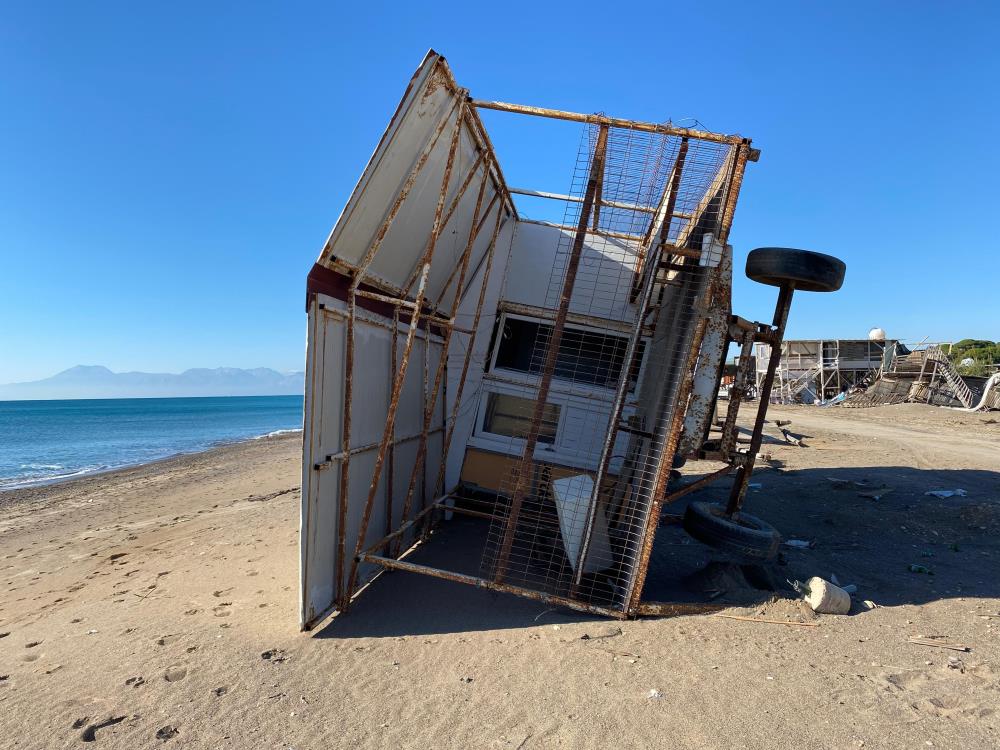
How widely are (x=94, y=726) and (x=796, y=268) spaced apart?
5.95 m

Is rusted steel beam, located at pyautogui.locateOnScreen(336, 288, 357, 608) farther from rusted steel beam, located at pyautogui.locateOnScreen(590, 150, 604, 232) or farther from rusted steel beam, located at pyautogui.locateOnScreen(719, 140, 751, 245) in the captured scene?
rusted steel beam, located at pyautogui.locateOnScreen(719, 140, 751, 245)

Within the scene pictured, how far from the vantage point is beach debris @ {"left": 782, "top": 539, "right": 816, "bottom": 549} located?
6.31 metres

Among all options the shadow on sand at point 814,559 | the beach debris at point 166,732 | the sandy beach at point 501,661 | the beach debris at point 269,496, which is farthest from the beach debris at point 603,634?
the beach debris at point 269,496

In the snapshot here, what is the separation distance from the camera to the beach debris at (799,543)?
631 cm

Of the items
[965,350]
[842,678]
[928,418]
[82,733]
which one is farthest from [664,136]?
[965,350]

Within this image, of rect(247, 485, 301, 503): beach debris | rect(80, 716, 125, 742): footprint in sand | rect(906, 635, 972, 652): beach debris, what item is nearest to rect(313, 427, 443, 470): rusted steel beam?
rect(80, 716, 125, 742): footprint in sand

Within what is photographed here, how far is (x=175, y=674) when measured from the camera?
3754mm

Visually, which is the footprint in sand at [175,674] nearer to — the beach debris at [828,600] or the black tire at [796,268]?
the beach debris at [828,600]

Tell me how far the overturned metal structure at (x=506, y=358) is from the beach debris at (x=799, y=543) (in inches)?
58.4

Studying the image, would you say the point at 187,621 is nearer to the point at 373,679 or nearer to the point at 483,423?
the point at 373,679

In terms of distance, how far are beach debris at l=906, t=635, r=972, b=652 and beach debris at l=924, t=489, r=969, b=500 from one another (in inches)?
181

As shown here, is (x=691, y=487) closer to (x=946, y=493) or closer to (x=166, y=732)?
(x=166, y=732)

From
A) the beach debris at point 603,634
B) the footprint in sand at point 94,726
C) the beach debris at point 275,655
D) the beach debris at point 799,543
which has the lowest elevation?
the footprint in sand at point 94,726

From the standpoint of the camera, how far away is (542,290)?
299 inches
